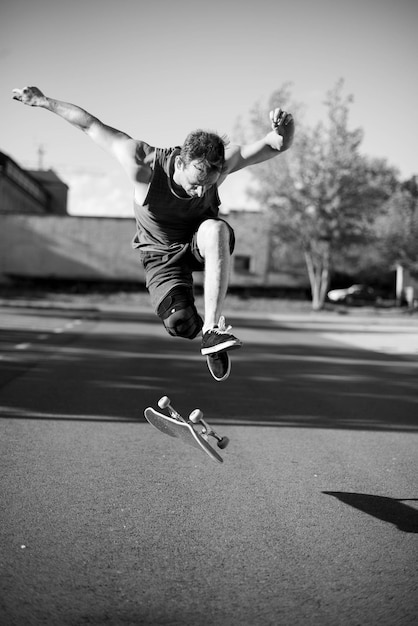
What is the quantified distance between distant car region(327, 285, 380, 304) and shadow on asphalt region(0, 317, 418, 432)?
3625 cm

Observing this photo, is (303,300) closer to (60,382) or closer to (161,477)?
(60,382)

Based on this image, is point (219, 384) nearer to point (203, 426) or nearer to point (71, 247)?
point (203, 426)

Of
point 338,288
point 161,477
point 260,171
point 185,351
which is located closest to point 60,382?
point 161,477

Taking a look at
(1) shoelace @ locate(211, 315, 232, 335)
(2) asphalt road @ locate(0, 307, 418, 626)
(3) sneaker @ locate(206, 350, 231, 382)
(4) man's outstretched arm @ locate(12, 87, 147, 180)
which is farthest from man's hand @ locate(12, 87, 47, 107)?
(2) asphalt road @ locate(0, 307, 418, 626)

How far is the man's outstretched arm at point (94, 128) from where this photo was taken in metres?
5.21

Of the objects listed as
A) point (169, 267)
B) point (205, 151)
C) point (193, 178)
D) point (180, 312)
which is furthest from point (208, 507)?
point (205, 151)

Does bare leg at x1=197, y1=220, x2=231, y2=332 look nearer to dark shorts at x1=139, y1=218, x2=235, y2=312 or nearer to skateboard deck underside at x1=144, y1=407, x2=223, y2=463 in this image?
dark shorts at x1=139, y1=218, x2=235, y2=312

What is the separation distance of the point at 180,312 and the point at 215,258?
71 centimetres

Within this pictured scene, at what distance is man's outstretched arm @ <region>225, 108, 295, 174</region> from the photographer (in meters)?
5.33

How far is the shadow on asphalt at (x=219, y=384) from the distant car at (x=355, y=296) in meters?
36.2

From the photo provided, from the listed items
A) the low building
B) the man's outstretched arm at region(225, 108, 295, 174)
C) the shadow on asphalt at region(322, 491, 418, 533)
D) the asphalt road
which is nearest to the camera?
the asphalt road

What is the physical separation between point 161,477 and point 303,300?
48310mm

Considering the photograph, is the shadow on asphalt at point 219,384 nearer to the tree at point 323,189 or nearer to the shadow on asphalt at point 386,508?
the shadow on asphalt at point 386,508

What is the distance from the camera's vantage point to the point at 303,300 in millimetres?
53781
